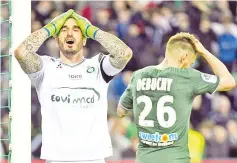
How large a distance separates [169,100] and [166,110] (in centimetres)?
7

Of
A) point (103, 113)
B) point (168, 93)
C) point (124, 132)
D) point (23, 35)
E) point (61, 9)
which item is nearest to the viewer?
point (168, 93)

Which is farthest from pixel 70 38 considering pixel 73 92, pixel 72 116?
pixel 72 116

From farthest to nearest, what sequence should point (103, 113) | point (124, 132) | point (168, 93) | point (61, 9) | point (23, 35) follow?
point (61, 9), point (124, 132), point (23, 35), point (103, 113), point (168, 93)

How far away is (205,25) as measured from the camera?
937 cm

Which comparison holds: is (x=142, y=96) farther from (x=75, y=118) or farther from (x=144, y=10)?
(x=144, y=10)

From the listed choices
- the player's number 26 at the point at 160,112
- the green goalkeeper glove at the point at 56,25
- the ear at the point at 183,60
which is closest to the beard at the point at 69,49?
the green goalkeeper glove at the point at 56,25

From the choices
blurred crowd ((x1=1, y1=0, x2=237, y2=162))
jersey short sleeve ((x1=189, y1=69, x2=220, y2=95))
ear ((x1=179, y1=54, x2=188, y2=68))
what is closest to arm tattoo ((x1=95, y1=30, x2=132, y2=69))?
ear ((x1=179, y1=54, x2=188, y2=68))

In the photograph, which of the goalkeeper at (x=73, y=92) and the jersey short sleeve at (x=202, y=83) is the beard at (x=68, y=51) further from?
the jersey short sleeve at (x=202, y=83)

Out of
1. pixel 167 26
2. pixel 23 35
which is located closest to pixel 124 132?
pixel 167 26

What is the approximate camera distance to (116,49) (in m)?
4.47

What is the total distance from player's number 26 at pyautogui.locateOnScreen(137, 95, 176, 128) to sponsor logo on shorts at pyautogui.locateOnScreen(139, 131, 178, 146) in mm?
62

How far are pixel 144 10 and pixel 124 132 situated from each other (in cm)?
205

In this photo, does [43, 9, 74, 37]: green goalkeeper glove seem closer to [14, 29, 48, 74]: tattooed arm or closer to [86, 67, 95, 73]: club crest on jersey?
[14, 29, 48, 74]: tattooed arm

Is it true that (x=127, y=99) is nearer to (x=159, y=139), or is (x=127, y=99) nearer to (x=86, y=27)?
(x=159, y=139)
